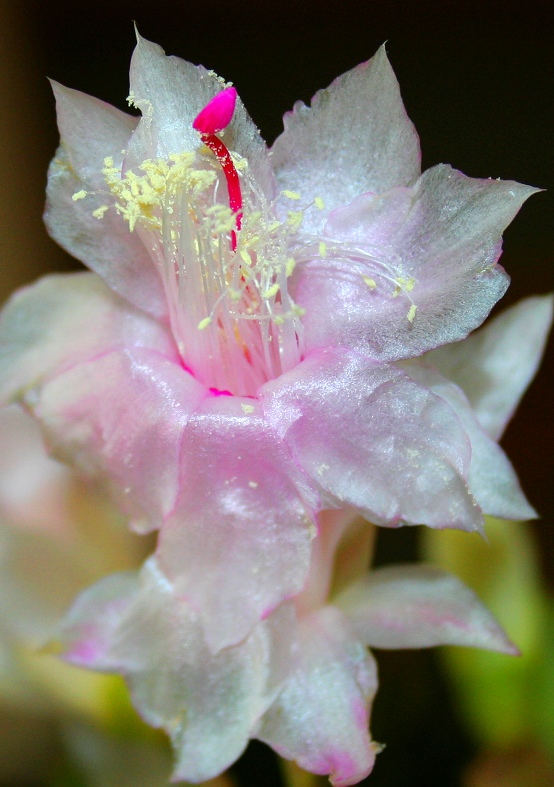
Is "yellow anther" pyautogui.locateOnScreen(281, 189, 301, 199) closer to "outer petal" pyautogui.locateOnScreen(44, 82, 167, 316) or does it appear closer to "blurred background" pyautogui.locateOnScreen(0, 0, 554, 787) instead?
"outer petal" pyautogui.locateOnScreen(44, 82, 167, 316)

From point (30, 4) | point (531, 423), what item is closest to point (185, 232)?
point (531, 423)

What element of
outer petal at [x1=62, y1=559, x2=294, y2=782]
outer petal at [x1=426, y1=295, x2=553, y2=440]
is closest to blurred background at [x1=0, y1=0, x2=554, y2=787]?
outer petal at [x1=426, y1=295, x2=553, y2=440]

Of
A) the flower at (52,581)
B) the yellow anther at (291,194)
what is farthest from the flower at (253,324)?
the flower at (52,581)

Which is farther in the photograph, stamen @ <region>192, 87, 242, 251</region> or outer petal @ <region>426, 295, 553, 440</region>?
outer petal @ <region>426, 295, 553, 440</region>

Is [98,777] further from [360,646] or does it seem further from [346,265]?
[346,265]

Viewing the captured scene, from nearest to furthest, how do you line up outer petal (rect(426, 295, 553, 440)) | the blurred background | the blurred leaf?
outer petal (rect(426, 295, 553, 440)), the blurred leaf, the blurred background

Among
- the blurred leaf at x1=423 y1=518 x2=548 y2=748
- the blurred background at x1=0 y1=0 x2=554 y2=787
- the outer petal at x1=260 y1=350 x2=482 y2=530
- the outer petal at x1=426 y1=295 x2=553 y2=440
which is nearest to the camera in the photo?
the outer petal at x1=260 y1=350 x2=482 y2=530

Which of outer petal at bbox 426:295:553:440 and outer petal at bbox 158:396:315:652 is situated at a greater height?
outer petal at bbox 158:396:315:652

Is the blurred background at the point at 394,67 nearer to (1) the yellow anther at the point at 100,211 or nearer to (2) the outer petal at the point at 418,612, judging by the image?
(2) the outer petal at the point at 418,612
